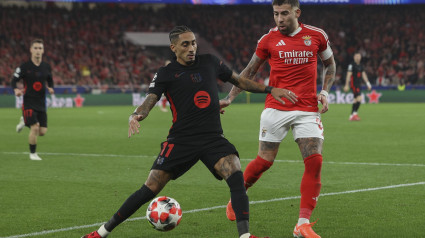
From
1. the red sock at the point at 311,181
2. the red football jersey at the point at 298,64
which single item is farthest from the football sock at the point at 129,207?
the red football jersey at the point at 298,64

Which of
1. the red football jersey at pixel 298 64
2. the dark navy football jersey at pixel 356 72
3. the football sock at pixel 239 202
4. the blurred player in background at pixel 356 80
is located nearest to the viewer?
the football sock at pixel 239 202

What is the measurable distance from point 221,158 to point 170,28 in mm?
44620

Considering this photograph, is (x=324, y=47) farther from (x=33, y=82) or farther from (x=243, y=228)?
(x=33, y=82)

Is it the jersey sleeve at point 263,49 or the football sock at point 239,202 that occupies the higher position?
the jersey sleeve at point 263,49

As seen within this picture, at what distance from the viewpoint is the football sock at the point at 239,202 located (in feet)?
18.3

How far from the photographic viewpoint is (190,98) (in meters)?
5.90

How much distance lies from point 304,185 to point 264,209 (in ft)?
4.19

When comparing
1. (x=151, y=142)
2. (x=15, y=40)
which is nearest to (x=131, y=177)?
(x=151, y=142)

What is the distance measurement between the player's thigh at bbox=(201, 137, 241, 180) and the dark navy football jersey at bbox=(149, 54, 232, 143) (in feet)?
0.29

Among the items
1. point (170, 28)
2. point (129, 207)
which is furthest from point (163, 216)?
point (170, 28)

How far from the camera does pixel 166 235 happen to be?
6.43 meters

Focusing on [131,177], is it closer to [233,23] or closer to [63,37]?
[63,37]

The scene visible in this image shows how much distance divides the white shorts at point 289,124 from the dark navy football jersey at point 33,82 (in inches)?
288

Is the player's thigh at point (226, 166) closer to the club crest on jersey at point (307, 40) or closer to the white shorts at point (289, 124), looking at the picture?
the white shorts at point (289, 124)
